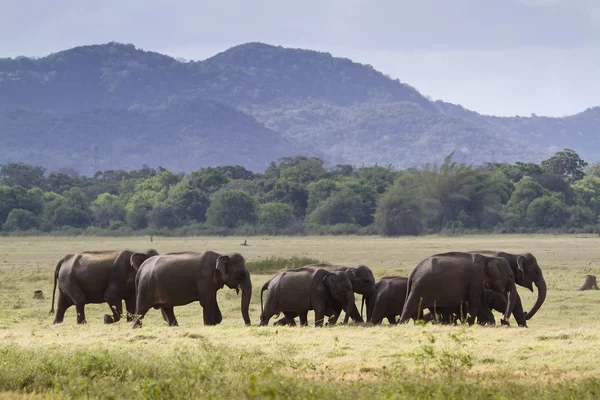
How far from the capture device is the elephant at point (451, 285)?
54.9 feet

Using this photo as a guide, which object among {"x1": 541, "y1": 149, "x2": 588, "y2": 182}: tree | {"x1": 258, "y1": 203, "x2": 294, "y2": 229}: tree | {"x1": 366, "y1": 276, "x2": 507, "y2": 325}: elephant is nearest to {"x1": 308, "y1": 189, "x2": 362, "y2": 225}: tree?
{"x1": 258, "y1": 203, "x2": 294, "y2": 229}: tree

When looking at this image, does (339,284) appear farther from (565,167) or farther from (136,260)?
(565,167)

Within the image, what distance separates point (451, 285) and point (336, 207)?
65303 mm

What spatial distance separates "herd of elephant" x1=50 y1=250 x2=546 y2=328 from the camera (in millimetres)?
16844

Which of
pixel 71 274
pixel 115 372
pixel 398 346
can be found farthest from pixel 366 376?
pixel 71 274

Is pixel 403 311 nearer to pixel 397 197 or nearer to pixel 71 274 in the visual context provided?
pixel 71 274

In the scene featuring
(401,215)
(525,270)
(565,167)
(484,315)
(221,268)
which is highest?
(565,167)

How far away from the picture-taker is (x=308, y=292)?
1759cm

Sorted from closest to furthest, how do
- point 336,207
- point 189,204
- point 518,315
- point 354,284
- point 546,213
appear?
point 518,315, point 354,284, point 546,213, point 336,207, point 189,204

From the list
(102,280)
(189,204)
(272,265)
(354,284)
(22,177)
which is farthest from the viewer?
(22,177)

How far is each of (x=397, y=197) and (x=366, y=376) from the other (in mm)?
63156

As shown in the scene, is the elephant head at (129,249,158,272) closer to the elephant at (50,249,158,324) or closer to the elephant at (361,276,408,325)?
the elephant at (50,249,158,324)

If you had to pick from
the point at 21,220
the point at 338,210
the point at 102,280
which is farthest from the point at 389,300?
the point at 21,220

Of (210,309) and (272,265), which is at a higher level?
(210,309)
